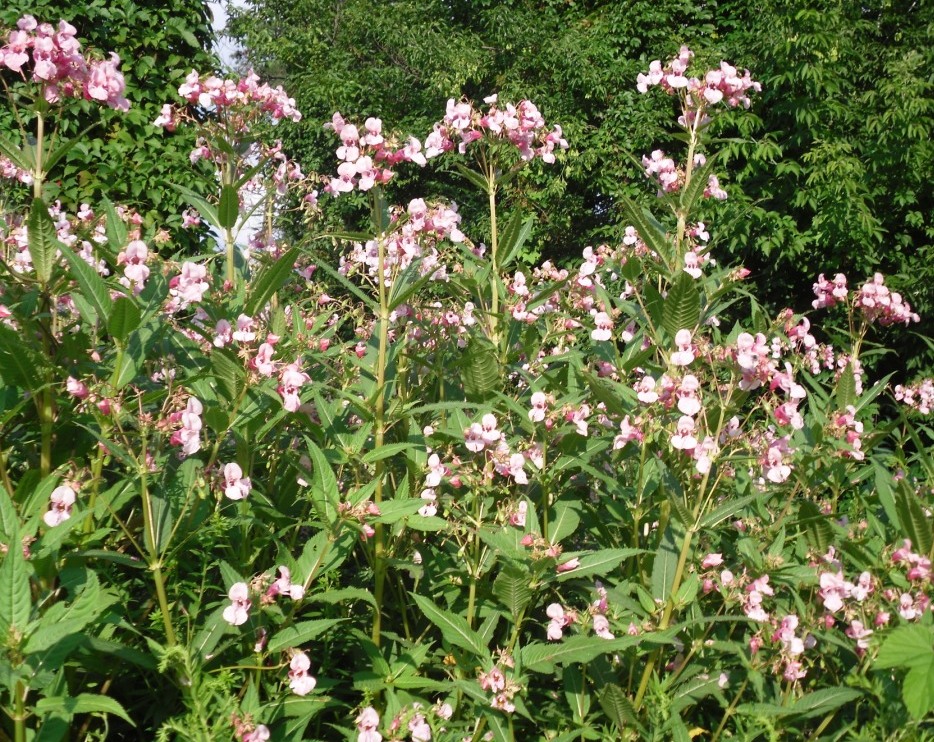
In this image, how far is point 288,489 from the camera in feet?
8.59

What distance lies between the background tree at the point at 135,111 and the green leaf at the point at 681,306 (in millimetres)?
4452

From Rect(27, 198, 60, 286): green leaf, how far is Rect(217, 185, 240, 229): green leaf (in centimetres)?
58

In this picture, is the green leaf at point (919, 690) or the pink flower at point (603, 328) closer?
the green leaf at point (919, 690)

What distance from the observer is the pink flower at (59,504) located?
1.94 m

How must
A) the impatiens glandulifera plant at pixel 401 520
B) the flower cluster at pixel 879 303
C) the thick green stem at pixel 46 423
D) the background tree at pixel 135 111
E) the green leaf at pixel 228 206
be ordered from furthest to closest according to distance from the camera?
the background tree at pixel 135 111, the flower cluster at pixel 879 303, the green leaf at pixel 228 206, the thick green stem at pixel 46 423, the impatiens glandulifera plant at pixel 401 520

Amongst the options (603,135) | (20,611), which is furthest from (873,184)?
(20,611)

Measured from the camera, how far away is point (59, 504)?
77.7 inches

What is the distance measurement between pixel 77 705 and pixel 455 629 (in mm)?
906

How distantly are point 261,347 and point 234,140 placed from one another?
1.25m

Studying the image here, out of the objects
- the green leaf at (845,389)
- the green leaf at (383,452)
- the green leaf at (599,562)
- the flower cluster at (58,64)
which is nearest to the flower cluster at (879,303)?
the green leaf at (845,389)

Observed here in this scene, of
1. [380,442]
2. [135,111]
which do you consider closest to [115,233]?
[380,442]

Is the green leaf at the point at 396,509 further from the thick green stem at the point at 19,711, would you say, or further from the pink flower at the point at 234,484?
the thick green stem at the point at 19,711

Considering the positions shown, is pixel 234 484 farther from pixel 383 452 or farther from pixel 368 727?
pixel 368 727

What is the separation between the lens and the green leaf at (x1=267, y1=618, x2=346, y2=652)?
2064mm
